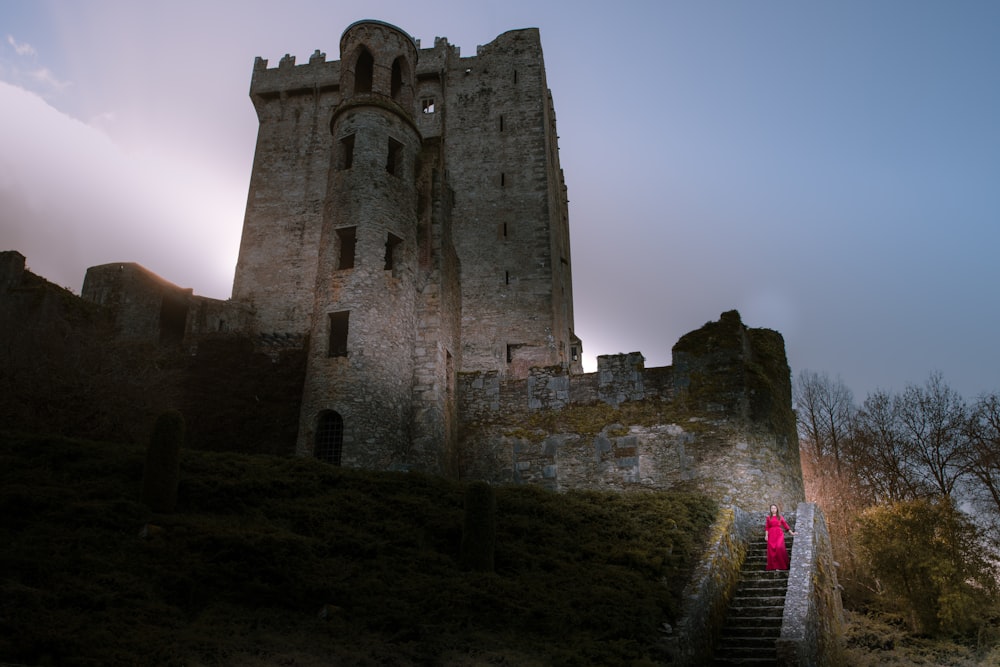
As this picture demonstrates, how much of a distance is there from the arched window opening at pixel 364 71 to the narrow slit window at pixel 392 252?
5.97m

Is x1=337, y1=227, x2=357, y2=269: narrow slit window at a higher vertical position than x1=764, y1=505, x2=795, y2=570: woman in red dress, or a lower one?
higher

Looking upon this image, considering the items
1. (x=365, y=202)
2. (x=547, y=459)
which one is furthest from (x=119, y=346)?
(x=547, y=459)

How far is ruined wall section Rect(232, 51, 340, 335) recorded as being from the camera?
3191 centimetres

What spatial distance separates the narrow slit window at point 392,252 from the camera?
21.2 m

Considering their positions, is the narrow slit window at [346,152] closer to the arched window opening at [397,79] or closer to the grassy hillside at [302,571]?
the arched window opening at [397,79]

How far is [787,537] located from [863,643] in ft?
10.6

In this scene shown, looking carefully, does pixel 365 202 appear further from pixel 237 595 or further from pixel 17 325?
pixel 237 595

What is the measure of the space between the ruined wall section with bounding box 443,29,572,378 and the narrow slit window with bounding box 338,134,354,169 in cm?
970

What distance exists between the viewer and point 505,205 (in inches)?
1266

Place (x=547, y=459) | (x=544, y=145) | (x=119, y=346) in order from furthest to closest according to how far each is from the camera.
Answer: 1. (x=544, y=145)
2. (x=119, y=346)
3. (x=547, y=459)

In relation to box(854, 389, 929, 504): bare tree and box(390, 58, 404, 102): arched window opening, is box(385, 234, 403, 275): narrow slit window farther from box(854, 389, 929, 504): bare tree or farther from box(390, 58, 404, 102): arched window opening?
box(854, 389, 929, 504): bare tree

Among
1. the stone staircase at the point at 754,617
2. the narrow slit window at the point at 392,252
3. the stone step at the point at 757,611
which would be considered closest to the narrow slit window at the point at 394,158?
the narrow slit window at the point at 392,252

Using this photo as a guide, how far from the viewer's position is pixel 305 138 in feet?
116

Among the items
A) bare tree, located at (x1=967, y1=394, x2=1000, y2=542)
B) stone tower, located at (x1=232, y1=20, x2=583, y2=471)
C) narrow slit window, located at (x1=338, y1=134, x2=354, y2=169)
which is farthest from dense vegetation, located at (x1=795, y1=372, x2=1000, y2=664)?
narrow slit window, located at (x1=338, y1=134, x2=354, y2=169)
